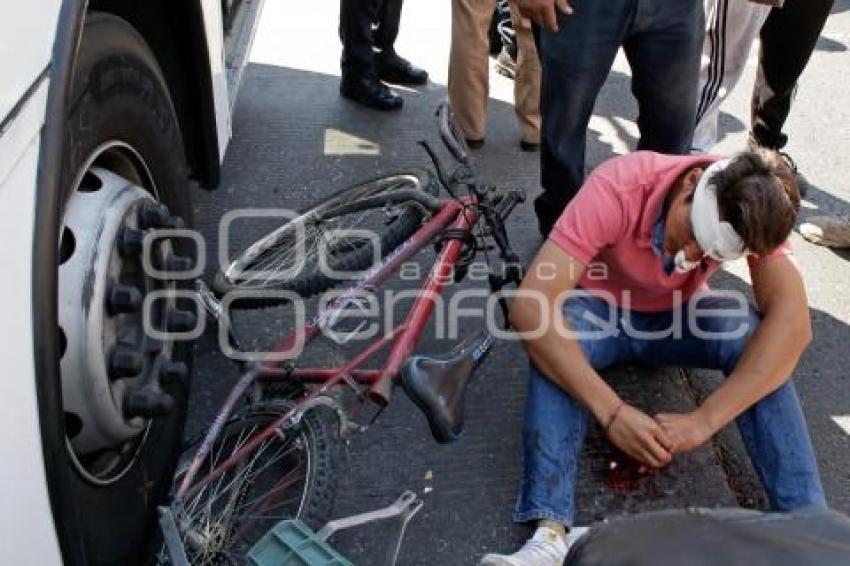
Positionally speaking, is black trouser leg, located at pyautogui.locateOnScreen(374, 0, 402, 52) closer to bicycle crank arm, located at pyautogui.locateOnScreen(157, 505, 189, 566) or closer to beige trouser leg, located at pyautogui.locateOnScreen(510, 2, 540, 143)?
beige trouser leg, located at pyautogui.locateOnScreen(510, 2, 540, 143)

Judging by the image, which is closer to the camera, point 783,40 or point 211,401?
point 211,401

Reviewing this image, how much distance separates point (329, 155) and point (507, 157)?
2.57 feet

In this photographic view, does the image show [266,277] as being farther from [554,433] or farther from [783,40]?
[783,40]

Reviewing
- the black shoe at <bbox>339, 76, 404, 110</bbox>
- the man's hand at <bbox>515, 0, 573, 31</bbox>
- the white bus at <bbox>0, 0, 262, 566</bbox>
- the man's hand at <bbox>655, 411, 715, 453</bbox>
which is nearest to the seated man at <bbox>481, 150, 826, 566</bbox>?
the man's hand at <bbox>655, 411, 715, 453</bbox>

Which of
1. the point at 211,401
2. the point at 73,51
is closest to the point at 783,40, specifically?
the point at 211,401

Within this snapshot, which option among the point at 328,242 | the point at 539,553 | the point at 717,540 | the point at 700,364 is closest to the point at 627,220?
the point at 700,364

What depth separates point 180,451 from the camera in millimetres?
2256

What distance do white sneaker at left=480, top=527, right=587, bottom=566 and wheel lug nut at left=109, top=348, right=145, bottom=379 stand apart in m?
0.94

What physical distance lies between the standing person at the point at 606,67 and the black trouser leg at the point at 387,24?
1.56 m

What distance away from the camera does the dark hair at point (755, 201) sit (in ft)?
6.79

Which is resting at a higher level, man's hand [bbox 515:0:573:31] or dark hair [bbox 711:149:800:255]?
man's hand [bbox 515:0:573:31]

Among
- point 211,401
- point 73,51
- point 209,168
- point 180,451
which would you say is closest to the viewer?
point 73,51

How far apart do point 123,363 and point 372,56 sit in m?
2.77

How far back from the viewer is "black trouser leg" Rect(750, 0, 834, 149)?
346 cm
